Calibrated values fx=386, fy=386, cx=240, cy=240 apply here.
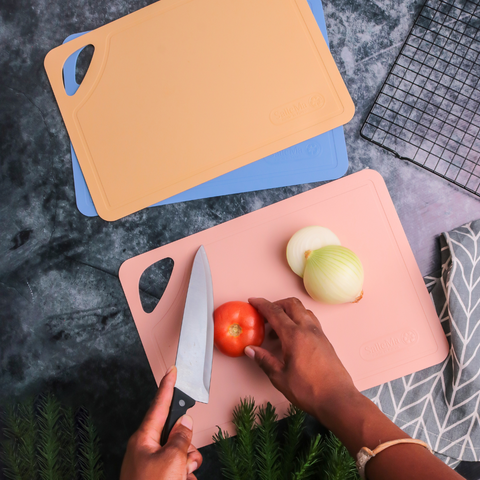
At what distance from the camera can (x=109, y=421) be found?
102cm

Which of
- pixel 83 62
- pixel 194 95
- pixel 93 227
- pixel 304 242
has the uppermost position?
pixel 83 62

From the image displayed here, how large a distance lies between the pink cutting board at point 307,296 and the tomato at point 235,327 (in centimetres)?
10

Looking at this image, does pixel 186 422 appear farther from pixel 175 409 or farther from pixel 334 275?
pixel 334 275

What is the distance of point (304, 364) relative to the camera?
821mm

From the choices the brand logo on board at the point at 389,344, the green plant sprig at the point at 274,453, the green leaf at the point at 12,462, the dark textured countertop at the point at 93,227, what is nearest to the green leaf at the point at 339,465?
the green plant sprig at the point at 274,453

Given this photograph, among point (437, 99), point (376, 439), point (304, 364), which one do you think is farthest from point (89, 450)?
point (437, 99)

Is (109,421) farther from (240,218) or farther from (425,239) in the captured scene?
(425,239)

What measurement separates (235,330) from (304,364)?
0.17 m

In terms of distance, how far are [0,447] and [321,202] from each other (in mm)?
1054

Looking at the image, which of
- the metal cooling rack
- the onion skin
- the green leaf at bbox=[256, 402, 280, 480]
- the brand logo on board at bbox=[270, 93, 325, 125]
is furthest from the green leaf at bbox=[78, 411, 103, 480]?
the metal cooling rack

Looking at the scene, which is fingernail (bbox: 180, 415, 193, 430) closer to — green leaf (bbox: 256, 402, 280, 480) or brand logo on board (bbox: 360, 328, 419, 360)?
green leaf (bbox: 256, 402, 280, 480)

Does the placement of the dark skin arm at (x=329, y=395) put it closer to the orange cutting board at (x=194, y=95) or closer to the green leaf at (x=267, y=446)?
the green leaf at (x=267, y=446)

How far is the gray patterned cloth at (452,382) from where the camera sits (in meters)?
0.94

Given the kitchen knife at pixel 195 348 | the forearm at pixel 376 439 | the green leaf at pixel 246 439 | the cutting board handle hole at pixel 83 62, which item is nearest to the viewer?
the forearm at pixel 376 439
